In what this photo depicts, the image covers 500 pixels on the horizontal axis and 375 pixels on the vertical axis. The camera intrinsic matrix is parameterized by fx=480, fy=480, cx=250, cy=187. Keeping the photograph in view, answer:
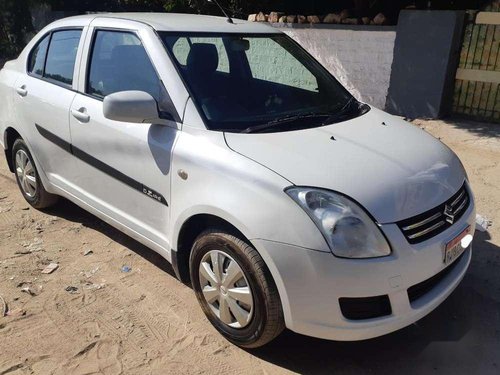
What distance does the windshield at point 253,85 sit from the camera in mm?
2883

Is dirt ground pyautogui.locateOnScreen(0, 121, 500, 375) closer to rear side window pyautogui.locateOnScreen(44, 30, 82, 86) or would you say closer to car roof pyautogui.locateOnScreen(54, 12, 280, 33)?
rear side window pyautogui.locateOnScreen(44, 30, 82, 86)

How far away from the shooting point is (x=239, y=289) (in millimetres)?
2568

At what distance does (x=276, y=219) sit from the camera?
90.4 inches

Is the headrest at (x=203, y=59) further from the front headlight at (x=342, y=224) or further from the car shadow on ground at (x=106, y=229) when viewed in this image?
the car shadow on ground at (x=106, y=229)

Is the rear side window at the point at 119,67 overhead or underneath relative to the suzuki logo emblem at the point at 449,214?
overhead

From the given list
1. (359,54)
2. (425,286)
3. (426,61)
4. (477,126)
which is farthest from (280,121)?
(359,54)

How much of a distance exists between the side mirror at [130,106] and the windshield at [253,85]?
27cm

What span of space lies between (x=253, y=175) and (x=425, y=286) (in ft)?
3.55

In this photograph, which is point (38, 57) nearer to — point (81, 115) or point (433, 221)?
point (81, 115)

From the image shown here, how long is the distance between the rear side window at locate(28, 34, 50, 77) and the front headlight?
290 cm

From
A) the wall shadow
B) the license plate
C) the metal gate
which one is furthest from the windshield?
the metal gate

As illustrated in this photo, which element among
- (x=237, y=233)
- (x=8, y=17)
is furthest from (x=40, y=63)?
Answer: (x=8, y=17)

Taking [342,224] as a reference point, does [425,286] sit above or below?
below

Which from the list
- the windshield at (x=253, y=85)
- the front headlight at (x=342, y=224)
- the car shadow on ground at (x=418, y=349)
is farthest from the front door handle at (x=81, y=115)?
the car shadow on ground at (x=418, y=349)
